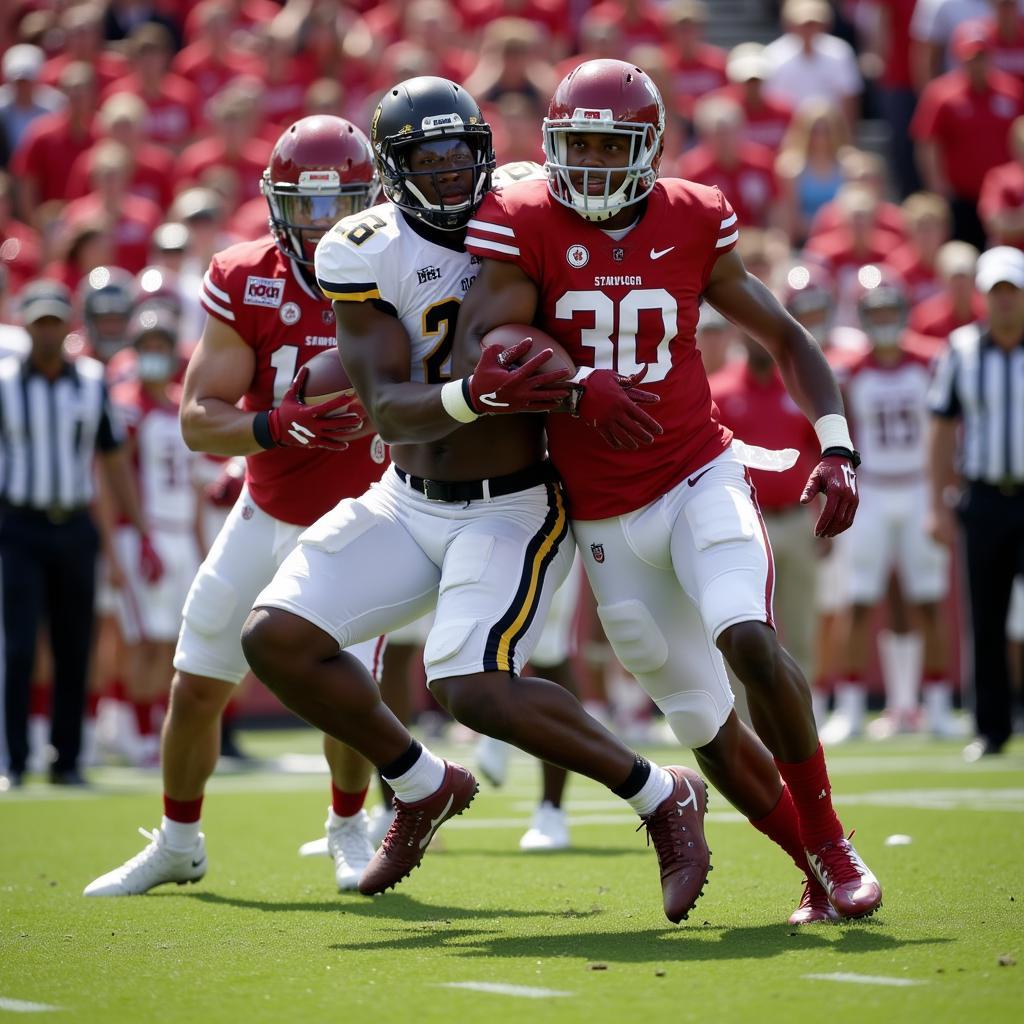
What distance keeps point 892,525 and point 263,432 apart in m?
5.88

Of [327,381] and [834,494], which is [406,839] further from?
[834,494]

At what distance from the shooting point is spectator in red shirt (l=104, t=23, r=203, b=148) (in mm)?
12102

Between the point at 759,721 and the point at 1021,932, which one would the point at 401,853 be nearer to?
the point at 759,721

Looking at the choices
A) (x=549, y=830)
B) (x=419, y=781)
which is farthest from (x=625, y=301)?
(x=549, y=830)

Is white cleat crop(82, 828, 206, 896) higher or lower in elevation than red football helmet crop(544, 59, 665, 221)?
lower

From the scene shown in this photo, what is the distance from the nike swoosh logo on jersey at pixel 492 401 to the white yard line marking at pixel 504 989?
1194 millimetres

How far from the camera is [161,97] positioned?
12.3 m

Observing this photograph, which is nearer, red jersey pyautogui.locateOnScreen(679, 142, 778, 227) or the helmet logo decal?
the helmet logo decal

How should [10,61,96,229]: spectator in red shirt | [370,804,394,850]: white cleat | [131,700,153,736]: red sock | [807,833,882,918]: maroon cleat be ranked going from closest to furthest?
1. [807,833,882,918]: maroon cleat
2. [370,804,394,850]: white cleat
3. [131,700,153,736]: red sock
4. [10,61,96,229]: spectator in red shirt

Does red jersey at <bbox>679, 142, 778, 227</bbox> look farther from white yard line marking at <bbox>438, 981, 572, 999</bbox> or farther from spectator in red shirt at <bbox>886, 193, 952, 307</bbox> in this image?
white yard line marking at <bbox>438, 981, 572, 999</bbox>

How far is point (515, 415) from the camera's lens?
4527 millimetres

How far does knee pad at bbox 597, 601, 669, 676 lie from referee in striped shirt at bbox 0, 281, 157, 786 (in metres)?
4.41

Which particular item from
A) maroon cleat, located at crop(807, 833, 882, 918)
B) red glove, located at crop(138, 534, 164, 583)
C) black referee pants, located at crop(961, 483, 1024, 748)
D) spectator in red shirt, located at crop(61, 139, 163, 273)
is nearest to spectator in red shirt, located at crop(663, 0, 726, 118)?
spectator in red shirt, located at crop(61, 139, 163, 273)

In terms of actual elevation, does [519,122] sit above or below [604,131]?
below
